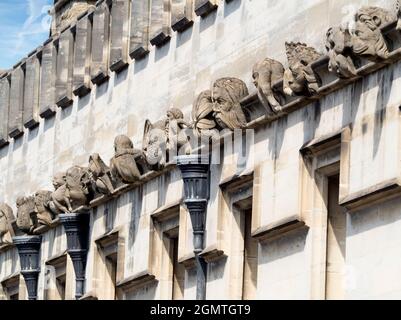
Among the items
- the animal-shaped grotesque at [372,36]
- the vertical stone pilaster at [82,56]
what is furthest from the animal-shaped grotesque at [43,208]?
the animal-shaped grotesque at [372,36]

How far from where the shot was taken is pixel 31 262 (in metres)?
59.8

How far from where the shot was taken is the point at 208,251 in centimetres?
4856

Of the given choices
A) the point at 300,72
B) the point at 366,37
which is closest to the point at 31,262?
the point at 300,72

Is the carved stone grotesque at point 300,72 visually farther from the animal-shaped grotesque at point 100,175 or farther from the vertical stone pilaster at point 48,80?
the vertical stone pilaster at point 48,80

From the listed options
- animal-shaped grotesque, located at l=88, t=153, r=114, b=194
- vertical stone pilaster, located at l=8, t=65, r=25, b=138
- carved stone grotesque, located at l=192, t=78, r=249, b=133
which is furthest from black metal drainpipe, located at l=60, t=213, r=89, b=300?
carved stone grotesque, located at l=192, t=78, r=249, b=133

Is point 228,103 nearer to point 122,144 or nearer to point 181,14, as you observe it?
point 181,14

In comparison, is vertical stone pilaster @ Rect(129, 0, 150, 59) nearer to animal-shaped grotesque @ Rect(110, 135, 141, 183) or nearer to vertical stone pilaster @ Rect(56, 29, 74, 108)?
animal-shaped grotesque @ Rect(110, 135, 141, 183)

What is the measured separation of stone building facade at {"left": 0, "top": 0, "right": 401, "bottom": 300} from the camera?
4275 cm

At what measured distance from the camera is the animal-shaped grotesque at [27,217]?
59.9 meters

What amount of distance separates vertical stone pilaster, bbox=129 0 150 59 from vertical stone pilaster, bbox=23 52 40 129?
688cm

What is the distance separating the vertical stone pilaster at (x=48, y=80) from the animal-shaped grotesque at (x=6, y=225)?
2.23 metres

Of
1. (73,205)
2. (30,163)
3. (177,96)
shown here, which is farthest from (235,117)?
(30,163)

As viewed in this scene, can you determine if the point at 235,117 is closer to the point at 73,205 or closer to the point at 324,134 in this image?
the point at 324,134
